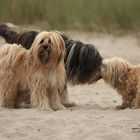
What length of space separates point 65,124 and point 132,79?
76.3 inches

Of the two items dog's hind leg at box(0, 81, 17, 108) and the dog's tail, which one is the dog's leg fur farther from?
the dog's tail

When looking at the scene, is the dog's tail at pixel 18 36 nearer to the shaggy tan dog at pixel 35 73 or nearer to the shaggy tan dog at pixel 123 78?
the shaggy tan dog at pixel 35 73

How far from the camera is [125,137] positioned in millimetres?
8047

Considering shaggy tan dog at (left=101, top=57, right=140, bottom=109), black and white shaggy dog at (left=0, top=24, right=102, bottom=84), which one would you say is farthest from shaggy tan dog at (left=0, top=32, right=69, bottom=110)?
shaggy tan dog at (left=101, top=57, right=140, bottom=109)

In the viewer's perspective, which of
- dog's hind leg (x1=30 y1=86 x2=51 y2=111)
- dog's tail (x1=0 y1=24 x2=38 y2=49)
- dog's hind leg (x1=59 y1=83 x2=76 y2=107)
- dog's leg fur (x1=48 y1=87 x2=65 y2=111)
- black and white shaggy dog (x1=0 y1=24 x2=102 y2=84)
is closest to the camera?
dog's hind leg (x1=30 y1=86 x2=51 y2=111)

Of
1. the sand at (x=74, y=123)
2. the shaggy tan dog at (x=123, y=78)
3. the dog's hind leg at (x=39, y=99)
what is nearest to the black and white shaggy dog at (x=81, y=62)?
the shaggy tan dog at (x=123, y=78)

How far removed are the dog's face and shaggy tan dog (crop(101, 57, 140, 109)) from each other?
114 cm

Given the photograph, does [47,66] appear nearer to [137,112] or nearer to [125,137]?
[137,112]

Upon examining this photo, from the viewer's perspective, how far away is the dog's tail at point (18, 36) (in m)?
10.8

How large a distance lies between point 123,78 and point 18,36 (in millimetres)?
1755

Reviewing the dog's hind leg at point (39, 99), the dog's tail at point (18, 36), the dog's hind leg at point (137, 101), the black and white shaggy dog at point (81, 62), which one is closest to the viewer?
the dog's hind leg at point (39, 99)

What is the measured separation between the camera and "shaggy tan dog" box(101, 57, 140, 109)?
10.3 m

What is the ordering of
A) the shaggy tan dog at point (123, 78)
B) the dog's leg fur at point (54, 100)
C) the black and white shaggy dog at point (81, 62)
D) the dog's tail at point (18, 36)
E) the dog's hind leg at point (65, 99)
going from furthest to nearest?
the dog's tail at point (18, 36), the black and white shaggy dog at point (81, 62), the dog's hind leg at point (65, 99), the shaggy tan dog at point (123, 78), the dog's leg fur at point (54, 100)

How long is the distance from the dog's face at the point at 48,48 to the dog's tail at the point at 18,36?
4.36ft
